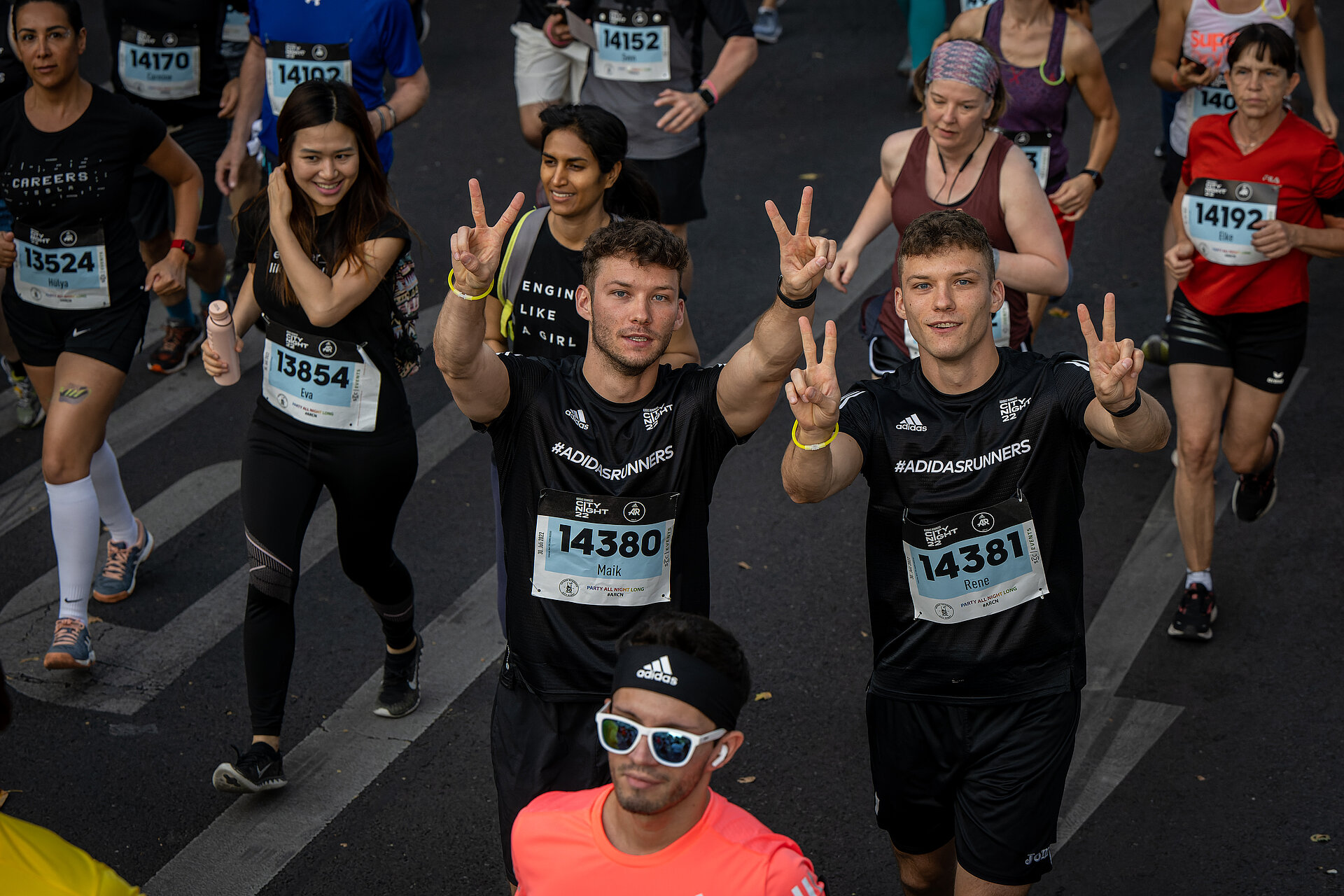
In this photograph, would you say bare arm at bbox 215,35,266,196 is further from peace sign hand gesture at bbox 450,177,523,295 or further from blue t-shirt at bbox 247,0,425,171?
peace sign hand gesture at bbox 450,177,523,295

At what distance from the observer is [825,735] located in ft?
16.6

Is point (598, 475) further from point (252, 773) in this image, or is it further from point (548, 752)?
point (252, 773)

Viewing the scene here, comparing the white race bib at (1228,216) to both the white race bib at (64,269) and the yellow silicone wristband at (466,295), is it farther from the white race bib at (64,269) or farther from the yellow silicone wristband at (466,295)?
the white race bib at (64,269)

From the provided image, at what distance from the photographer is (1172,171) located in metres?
7.37

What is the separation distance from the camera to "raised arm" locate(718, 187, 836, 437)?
348cm

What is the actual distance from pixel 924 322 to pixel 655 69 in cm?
378

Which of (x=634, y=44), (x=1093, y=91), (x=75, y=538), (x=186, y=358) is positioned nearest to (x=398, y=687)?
(x=75, y=538)

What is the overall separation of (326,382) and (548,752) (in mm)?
1579

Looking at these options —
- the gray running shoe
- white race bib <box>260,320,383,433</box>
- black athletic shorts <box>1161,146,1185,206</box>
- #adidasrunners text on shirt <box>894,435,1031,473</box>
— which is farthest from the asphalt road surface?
the gray running shoe

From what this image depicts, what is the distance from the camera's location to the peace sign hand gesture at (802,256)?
3482mm

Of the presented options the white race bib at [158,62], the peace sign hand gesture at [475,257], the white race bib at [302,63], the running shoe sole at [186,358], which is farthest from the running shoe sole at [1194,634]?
the white race bib at [158,62]

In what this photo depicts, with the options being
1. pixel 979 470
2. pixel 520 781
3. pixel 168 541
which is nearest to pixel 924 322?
pixel 979 470

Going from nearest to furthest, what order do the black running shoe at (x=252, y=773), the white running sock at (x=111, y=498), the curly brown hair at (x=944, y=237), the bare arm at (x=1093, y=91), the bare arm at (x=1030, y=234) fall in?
the curly brown hair at (x=944, y=237), the black running shoe at (x=252, y=773), the bare arm at (x=1030, y=234), the white running sock at (x=111, y=498), the bare arm at (x=1093, y=91)

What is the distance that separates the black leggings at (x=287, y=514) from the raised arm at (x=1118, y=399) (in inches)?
91.3
